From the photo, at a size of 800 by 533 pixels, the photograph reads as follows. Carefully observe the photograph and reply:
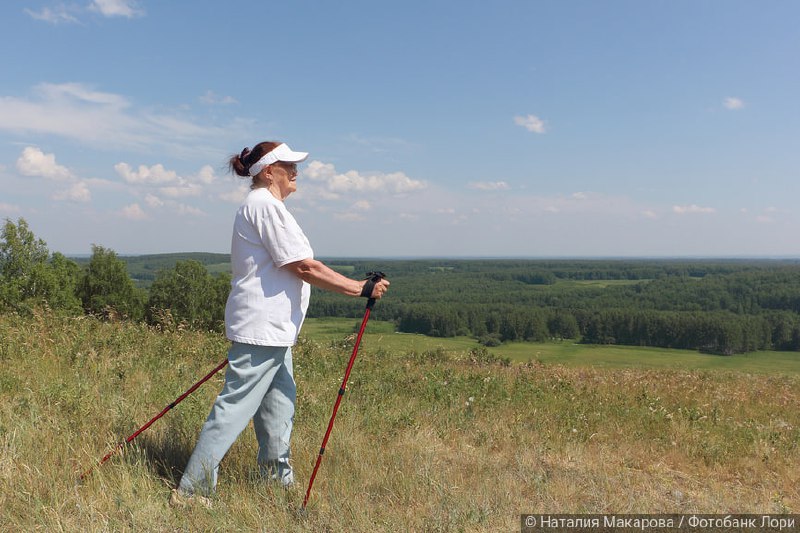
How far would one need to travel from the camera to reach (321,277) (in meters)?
2.98

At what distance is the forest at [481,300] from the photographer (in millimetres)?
Result: 33625

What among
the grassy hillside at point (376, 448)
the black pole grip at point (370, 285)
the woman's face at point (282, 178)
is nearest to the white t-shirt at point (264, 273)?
the woman's face at point (282, 178)

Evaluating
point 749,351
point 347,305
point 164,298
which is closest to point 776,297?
point 749,351

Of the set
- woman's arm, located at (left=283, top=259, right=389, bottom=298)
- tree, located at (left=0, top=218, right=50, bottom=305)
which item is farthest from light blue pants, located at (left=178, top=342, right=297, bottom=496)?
tree, located at (left=0, top=218, right=50, bottom=305)

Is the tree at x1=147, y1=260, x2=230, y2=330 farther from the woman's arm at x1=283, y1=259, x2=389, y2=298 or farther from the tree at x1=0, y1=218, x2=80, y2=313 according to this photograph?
the woman's arm at x1=283, y1=259, x2=389, y2=298

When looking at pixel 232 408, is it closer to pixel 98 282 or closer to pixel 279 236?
pixel 279 236

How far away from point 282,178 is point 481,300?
116 meters

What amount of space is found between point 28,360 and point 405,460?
4699mm

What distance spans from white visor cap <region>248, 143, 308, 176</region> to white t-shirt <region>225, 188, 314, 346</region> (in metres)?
0.16

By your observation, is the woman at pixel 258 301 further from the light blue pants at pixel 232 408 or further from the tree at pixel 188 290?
the tree at pixel 188 290

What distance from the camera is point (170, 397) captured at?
4879 millimetres

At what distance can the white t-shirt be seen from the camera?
2941mm

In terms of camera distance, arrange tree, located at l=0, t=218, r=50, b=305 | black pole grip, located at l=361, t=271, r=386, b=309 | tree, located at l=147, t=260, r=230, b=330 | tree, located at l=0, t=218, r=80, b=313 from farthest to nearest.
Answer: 1. tree, located at l=147, t=260, r=230, b=330
2. tree, located at l=0, t=218, r=50, b=305
3. tree, located at l=0, t=218, r=80, b=313
4. black pole grip, located at l=361, t=271, r=386, b=309

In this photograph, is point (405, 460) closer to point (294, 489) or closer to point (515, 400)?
point (294, 489)
